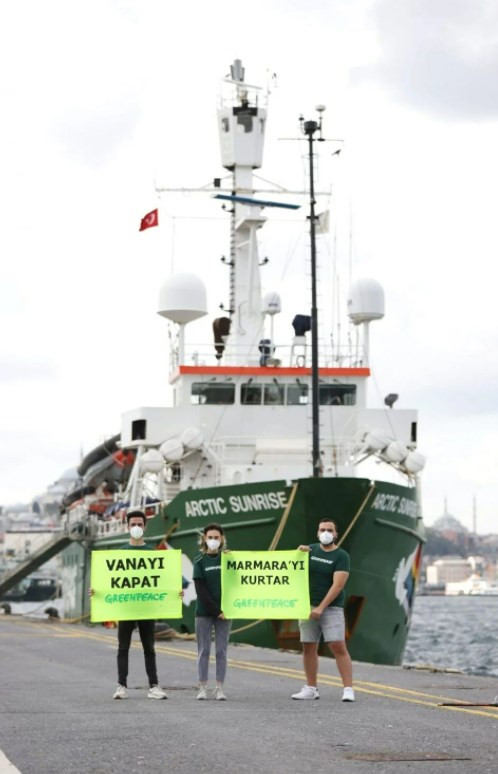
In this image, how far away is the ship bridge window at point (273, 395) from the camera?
1385 inches

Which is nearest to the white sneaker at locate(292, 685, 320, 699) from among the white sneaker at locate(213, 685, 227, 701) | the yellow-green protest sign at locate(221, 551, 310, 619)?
the white sneaker at locate(213, 685, 227, 701)

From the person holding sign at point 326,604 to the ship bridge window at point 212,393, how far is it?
21.9 metres

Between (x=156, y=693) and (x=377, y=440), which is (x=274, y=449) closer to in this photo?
(x=377, y=440)

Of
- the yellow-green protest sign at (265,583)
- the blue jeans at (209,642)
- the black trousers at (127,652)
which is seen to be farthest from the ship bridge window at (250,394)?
the black trousers at (127,652)

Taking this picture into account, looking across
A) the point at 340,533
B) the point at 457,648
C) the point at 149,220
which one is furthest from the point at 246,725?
the point at 457,648

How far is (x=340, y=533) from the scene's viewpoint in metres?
28.2

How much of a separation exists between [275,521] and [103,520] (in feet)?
54.3

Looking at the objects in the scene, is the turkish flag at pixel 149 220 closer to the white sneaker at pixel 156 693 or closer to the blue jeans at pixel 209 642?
the blue jeans at pixel 209 642

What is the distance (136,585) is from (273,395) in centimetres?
2108

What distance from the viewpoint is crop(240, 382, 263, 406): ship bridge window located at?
35.2m

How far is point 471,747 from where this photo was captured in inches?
364

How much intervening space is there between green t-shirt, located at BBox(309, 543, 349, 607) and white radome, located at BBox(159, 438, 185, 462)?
20.2 m

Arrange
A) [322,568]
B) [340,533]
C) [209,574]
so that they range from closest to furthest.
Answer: [322,568] < [209,574] < [340,533]

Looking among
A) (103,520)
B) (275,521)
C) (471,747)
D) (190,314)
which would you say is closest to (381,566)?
(275,521)
